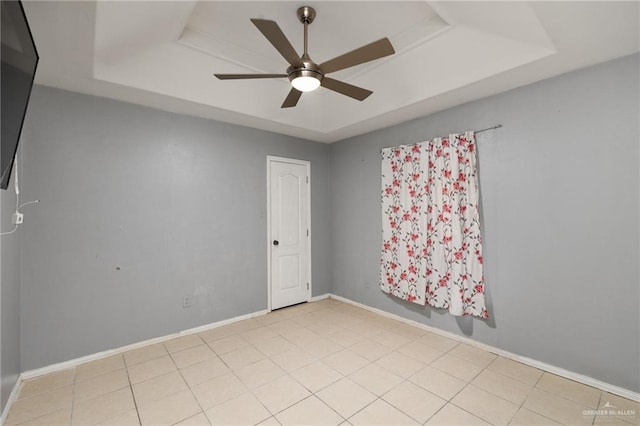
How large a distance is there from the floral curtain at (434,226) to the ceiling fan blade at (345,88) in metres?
1.31

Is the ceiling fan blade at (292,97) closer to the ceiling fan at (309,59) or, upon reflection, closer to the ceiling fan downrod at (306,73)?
the ceiling fan at (309,59)

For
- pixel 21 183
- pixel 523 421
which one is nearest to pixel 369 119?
pixel 523 421

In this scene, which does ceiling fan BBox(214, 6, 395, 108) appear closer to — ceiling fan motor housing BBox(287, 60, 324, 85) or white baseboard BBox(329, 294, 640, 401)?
ceiling fan motor housing BBox(287, 60, 324, 85)

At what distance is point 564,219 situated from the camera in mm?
2381

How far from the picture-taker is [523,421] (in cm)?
188

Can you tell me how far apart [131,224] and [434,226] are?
3.19m

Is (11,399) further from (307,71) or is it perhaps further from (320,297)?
(320,297)

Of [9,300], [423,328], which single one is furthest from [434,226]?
[9,300]

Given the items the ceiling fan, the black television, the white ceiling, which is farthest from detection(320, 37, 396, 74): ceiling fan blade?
the black television

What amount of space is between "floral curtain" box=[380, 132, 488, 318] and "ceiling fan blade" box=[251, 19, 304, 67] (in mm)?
1959

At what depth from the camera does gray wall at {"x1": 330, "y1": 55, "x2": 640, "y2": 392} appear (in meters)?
2.13

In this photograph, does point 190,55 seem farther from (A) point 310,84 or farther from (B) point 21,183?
(B) point 21,183

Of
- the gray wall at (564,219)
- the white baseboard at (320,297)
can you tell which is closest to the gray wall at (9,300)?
the white baseboard at (320,297)

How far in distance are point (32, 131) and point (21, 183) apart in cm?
46
